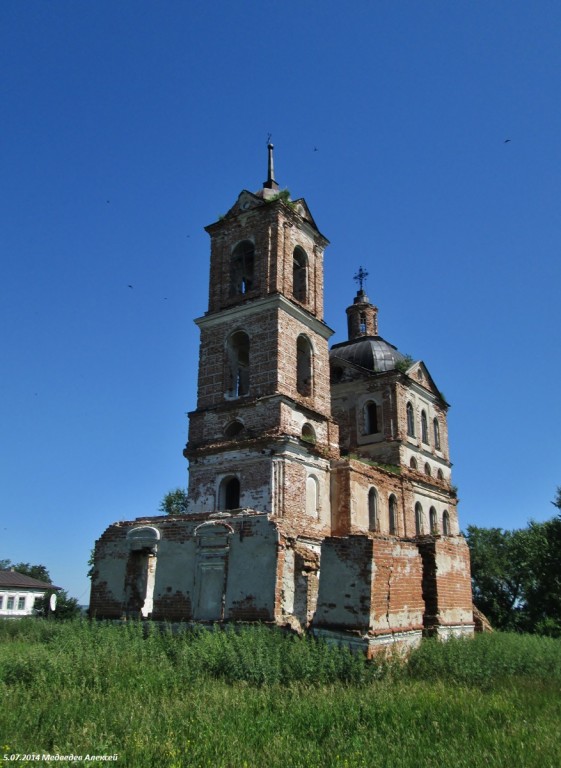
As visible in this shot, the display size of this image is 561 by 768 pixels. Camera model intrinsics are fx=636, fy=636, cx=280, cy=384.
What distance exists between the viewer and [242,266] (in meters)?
22.4

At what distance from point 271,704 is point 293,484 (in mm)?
10332

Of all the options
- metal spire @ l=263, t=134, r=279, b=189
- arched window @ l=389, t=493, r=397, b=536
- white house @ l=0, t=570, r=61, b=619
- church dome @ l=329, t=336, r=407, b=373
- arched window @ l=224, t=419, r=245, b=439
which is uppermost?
metal spire @ l=263, t=134, r=279, b=189

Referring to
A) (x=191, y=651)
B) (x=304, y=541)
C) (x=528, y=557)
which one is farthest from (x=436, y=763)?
(x=528, y=557)

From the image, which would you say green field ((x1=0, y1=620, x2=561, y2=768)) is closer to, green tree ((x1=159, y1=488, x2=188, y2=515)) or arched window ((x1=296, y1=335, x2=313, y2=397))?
arched window ((x1=296, y1=335, x2=313, y2=397))

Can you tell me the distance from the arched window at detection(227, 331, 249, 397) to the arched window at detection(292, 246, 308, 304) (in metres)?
2.68

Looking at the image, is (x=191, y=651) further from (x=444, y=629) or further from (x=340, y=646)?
(x=444, y=629)

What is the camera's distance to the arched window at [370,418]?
27.3 m

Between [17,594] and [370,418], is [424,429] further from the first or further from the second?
[17,594]

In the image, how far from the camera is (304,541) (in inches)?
632

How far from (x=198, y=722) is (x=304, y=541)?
932 centimetres

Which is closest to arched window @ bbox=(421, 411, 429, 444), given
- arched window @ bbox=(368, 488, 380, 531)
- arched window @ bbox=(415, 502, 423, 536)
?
arched window @ bbox=(415, 502, 423, 536)

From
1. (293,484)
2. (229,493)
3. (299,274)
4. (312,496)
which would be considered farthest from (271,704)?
(299,274)

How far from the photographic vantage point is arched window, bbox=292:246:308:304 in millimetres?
22266

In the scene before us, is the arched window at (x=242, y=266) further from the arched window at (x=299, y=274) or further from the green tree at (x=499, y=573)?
the green tree at (x=499, y=573)
